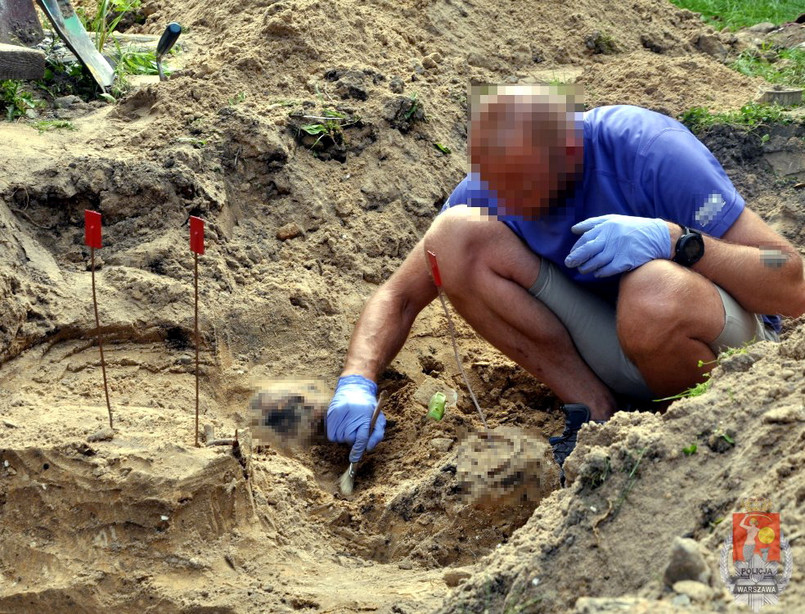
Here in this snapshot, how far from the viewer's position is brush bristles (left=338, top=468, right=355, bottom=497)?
293cm

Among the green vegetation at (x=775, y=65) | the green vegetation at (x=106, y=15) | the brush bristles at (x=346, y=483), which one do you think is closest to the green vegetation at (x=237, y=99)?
the green vegetation at (x=106, y=15)

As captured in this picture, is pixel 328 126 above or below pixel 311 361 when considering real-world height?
above

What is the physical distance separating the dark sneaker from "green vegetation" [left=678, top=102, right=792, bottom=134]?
6.37 feet

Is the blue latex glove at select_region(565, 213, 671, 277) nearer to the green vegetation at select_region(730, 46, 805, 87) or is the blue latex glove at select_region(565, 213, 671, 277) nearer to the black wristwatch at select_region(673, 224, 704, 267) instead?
the black wristwatch at select_region(673, 224, 704, 267)

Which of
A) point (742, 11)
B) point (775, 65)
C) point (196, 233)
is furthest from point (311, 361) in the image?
point (742, 11)

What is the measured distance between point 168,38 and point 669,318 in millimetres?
2360

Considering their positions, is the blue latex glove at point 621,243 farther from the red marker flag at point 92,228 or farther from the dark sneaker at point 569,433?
the red marker flag at point 92,228

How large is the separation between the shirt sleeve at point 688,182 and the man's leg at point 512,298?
0.43m

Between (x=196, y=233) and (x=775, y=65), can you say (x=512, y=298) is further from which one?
(x=775, y=65)

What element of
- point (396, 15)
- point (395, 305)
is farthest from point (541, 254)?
point (396, 15)

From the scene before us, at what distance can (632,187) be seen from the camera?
283cm

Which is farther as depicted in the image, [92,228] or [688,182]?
[688,182]

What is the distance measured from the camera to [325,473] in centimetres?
305

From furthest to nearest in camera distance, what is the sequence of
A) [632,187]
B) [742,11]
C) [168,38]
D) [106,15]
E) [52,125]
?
[742,11] < [106,15] < [168,38] < [52,125] < [632,187]
